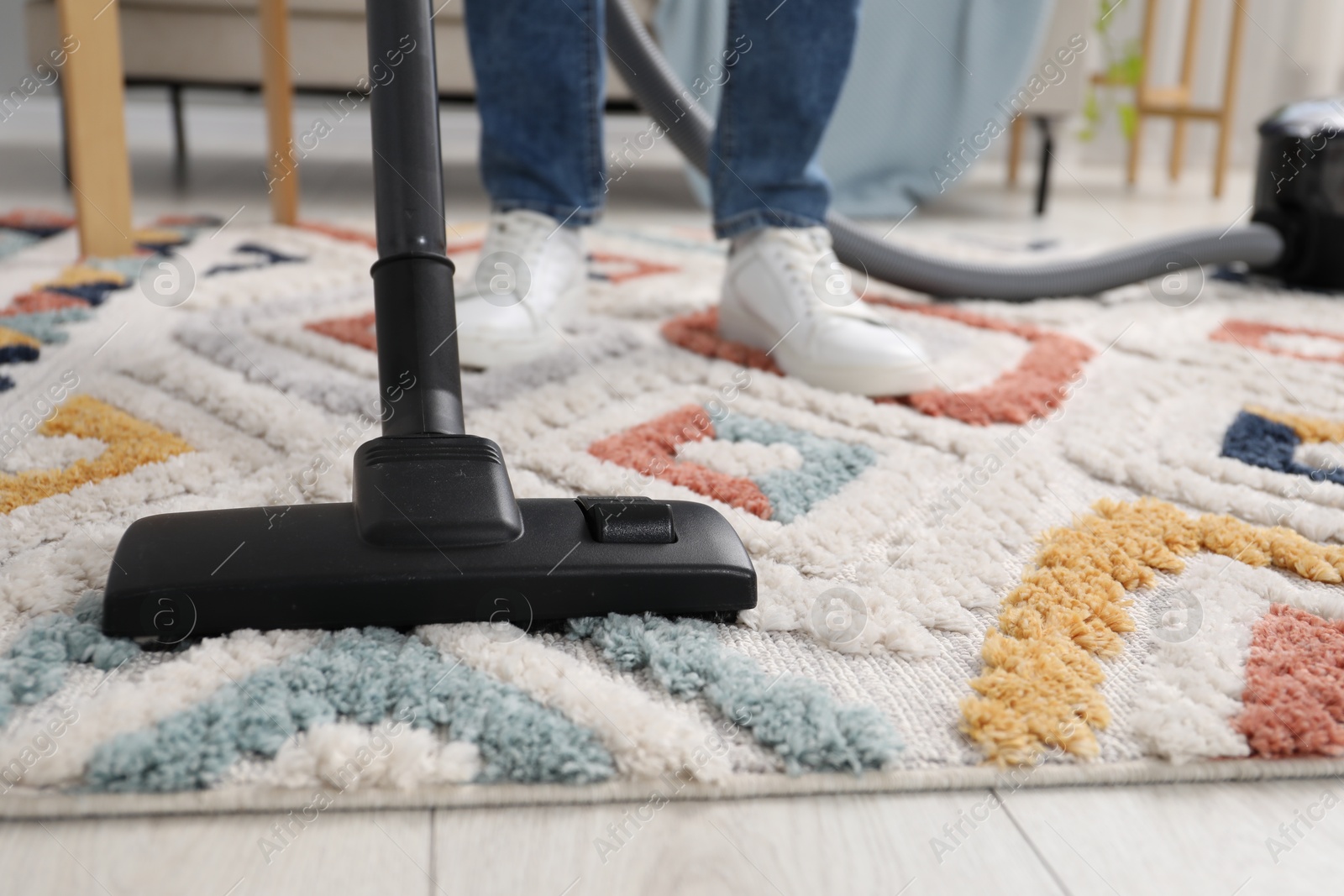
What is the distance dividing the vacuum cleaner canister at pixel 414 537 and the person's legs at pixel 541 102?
367 mm

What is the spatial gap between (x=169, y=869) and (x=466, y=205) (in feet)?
5.67

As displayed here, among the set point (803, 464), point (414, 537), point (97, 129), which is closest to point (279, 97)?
point (97, 129)

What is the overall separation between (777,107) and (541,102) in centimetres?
21

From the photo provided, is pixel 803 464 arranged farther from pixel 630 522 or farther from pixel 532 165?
Result: pixel 532 165

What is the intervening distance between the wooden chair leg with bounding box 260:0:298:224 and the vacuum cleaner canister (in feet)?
3.64

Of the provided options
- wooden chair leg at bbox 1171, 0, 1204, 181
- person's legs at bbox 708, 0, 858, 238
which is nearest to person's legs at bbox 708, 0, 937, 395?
person's legs at bbox 708, 0, 858, 238

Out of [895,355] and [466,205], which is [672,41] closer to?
[466,205]

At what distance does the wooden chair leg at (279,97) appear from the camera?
1.54 m

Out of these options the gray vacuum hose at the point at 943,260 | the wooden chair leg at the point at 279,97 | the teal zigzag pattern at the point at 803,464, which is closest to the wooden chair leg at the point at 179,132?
the wooden chair leg at the point at 279,97

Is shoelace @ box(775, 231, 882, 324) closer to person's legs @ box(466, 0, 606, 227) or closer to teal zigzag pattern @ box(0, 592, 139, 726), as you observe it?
person's legs @ box(466, 0, 606, 227)

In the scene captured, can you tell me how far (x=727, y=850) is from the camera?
1.15 ft

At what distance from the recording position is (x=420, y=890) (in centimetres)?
33

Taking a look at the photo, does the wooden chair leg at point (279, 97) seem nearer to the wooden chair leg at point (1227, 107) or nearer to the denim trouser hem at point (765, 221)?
the denim trouser hem at point (765, 221)

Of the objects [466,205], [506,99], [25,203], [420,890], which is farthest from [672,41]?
[420,890]
